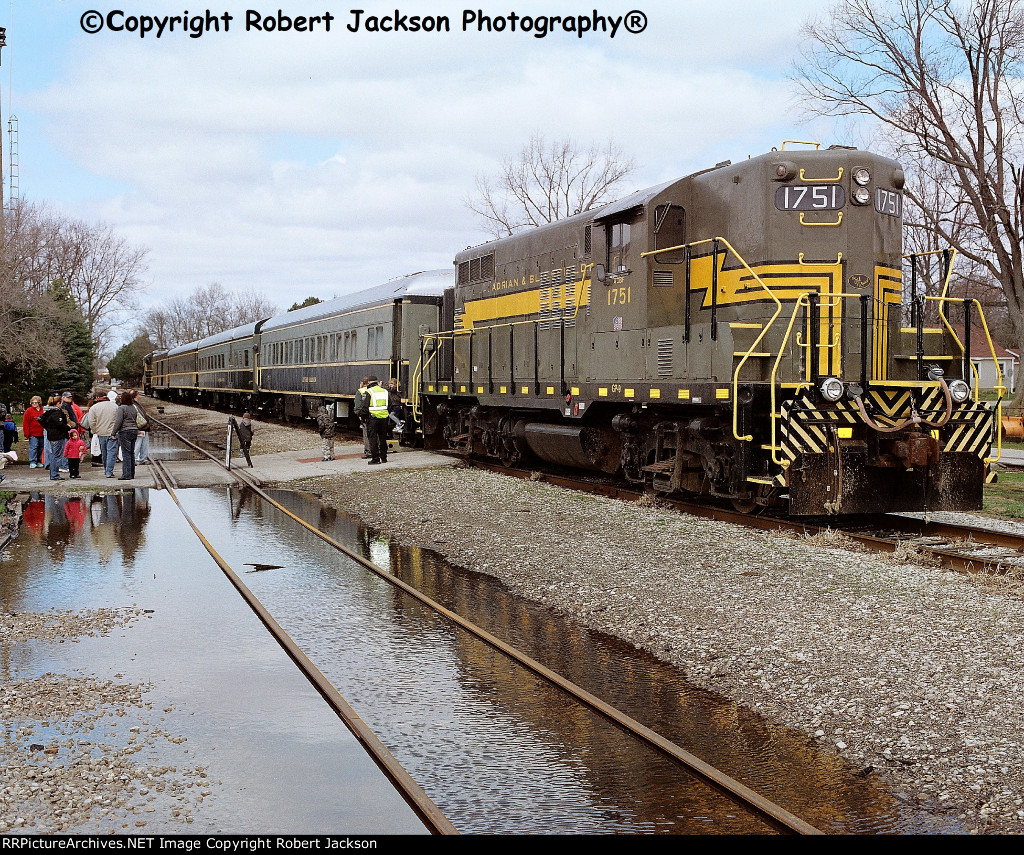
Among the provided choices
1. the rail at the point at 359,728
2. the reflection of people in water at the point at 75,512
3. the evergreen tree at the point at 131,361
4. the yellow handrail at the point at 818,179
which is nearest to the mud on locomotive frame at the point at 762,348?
the yellow handrail at the point at 818,179

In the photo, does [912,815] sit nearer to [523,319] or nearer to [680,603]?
[680,603]

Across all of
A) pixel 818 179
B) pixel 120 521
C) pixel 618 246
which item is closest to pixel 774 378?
pixel 818 179

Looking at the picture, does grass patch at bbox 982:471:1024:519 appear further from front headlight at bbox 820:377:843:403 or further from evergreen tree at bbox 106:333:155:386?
evergreen tree at bbox 106:333:155:386

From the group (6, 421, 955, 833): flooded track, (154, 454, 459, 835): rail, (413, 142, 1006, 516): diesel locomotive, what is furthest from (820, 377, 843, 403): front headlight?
(154, 454, 459, 835): rail

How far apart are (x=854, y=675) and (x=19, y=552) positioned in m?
8.42

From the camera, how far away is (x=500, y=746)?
4770 mm

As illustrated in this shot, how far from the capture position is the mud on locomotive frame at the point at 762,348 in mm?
10602

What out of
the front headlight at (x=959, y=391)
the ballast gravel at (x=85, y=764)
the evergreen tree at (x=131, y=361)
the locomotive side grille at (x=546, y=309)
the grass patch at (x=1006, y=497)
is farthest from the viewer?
the evergreen tree at (x=131, y=361)

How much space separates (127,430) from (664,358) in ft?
32.9

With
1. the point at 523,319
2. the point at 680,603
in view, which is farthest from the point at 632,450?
the point at 680,603

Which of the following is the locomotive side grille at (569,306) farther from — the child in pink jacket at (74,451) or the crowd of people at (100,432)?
the child in pink jacket at (74,451)

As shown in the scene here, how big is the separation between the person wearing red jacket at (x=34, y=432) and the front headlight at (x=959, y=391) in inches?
659

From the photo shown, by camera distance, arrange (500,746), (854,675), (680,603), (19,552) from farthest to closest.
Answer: (19,552)
(680,603)
(854,675)
(500,746)

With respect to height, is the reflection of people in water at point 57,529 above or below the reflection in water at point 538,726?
above
